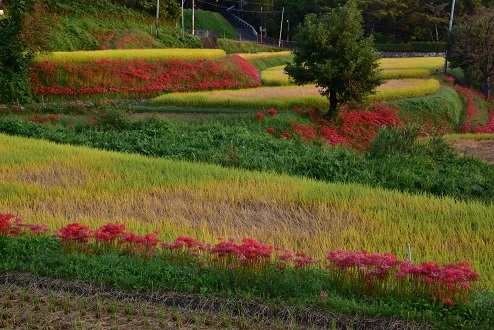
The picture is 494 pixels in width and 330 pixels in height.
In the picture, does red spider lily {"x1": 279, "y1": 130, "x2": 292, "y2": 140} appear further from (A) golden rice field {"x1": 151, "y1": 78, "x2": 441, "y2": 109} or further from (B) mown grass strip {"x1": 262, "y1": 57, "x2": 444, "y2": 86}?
(B) mown grass strip {"x1": 262, "y1": 57, "x2": 444, "y2": 86}

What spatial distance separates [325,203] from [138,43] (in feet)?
87.1

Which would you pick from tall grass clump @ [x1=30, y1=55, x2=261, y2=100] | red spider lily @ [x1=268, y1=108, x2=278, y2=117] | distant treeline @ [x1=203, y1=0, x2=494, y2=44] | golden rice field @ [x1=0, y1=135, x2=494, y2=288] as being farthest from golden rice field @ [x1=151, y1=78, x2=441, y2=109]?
distant treeline @ [x1=203, y1=0, x2=494, y2=44]

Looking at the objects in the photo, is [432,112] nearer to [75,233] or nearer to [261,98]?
[261,98]

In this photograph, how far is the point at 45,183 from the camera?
34.1ft

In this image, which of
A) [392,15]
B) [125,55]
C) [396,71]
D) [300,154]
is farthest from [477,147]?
[392,15]

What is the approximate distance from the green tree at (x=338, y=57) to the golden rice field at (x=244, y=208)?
9.13 m

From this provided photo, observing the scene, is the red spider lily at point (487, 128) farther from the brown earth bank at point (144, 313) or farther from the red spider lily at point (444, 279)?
the brown earth bank at point (144, 313)

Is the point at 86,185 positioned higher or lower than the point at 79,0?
lower

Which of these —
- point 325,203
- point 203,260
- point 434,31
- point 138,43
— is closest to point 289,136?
point 325,203

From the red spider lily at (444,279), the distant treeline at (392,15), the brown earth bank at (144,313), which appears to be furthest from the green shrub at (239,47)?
the red spider lily at (444,279)

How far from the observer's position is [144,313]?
533 centimetres

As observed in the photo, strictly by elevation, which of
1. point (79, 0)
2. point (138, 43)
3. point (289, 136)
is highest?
point (79, 0)

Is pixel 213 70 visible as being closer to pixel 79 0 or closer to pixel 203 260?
pixel 79 0

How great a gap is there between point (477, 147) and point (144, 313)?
51.0 ft
